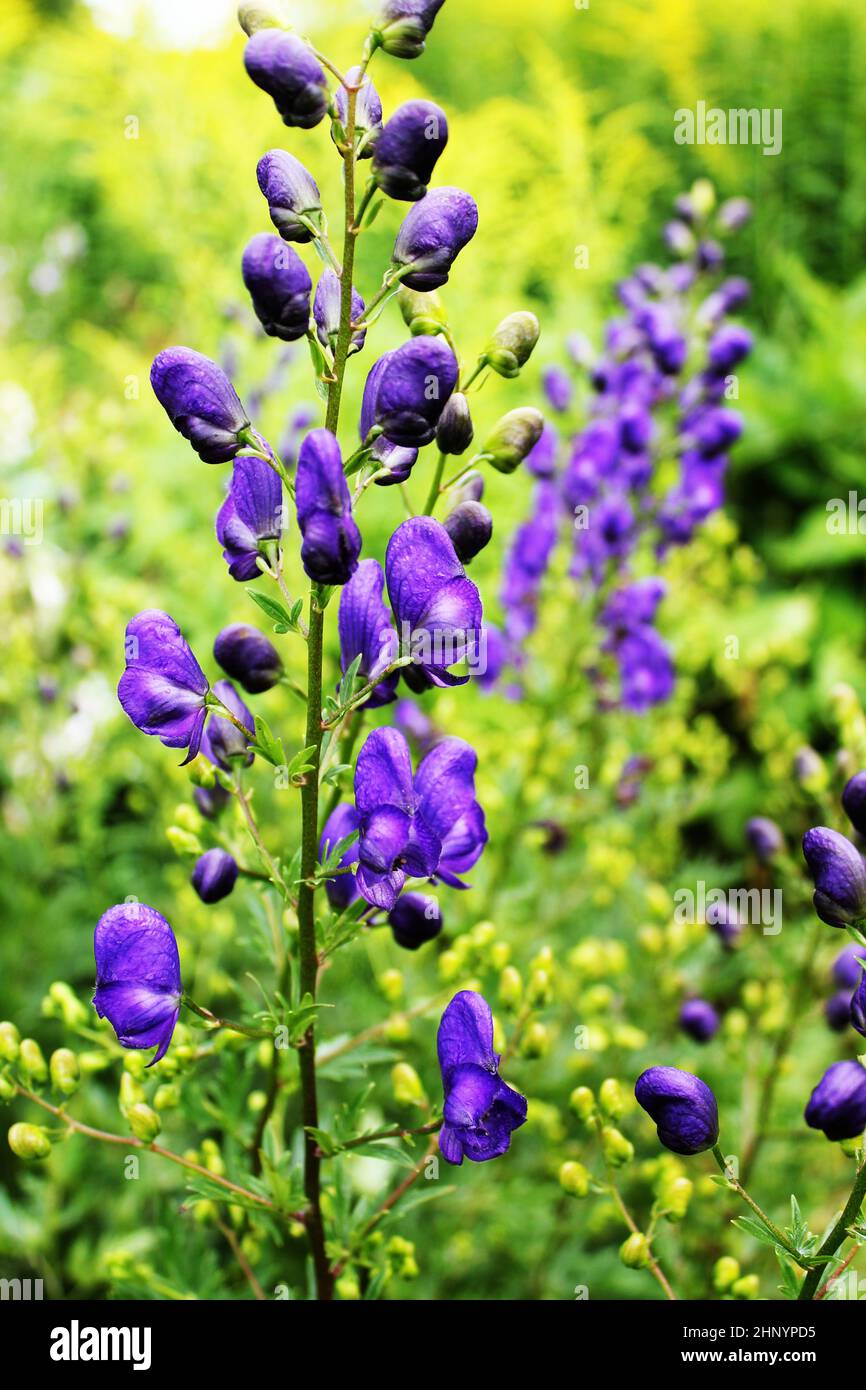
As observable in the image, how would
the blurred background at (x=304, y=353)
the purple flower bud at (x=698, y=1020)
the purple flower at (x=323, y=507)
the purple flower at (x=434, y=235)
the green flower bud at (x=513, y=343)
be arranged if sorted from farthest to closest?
the blurred background at (x=304, y=353)
the purple flower bud at (x=698, y=1020)
the green flower bud at (x=513, y=343)
the purple flower at (x=434, y=235)
the purple flower at (x=323, y=507)

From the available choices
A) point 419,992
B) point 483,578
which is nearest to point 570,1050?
point 419,992

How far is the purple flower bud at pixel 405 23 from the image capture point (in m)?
1.08

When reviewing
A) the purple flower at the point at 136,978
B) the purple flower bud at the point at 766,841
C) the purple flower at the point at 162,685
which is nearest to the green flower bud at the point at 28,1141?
the purple flower at the point at 136,978

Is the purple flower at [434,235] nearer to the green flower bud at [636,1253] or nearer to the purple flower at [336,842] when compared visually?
the purple flower at [336,842]

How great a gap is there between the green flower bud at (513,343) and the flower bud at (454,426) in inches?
2.5

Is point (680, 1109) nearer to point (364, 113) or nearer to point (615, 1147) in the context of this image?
point (615, 1147)

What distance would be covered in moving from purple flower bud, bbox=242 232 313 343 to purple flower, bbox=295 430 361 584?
13cm

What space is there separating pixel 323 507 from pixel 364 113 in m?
0.44

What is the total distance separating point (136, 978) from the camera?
1.18m

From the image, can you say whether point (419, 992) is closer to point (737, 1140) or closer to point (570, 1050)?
point (570, 1050)

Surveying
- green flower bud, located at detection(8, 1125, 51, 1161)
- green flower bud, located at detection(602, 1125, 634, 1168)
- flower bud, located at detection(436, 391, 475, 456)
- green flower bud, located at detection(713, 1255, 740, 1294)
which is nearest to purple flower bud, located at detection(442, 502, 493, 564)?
flower bud, located at detection(436, 391, 475, 456)

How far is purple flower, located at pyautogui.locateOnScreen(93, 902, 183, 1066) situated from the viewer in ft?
3.85

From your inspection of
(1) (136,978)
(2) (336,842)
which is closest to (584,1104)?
(2) (336,842)

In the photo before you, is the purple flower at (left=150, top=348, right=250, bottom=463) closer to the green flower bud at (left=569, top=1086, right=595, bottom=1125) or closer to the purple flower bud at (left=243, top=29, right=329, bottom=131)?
the purple flower bud at (left=243, top=29, right=329, bottom=131)
